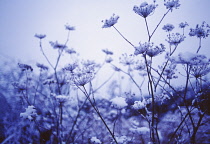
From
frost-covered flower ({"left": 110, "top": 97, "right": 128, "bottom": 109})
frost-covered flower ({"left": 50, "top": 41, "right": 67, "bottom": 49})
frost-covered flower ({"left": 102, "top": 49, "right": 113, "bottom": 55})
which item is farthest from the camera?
Answer: frost-covered flower ({"left": 102, "top": 49, "right": 113, "bottom": 55})

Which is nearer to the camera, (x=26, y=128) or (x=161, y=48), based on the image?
(x=161, y=48)

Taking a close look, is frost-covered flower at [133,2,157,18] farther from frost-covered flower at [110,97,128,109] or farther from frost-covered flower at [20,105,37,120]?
frost-covered flower at [20,105,37,120]

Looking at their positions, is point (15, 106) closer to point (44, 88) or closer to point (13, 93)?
point (13, 93)

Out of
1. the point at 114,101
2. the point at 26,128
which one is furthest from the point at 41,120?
the point at 114,101

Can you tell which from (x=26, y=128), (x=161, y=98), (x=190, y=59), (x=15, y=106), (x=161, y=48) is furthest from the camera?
(x=15, y=106)

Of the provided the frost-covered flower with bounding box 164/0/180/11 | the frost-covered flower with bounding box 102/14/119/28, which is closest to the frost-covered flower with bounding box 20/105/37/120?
the frost-covered flower with bounding box 102/14/119/28

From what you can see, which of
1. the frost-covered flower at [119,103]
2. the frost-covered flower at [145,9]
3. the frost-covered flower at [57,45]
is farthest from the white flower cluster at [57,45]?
the frost-covered flower at [119,103]

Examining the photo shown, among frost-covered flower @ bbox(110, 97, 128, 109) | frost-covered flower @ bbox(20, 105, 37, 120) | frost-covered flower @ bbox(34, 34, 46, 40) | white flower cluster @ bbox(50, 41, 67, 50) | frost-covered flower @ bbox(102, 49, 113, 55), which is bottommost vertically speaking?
frost-covered flower @ bbox(20, 105, 37, 120)

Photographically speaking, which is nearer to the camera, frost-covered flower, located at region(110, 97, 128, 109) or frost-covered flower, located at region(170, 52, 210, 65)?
frost-covered flower, located at region(170, 52, 210, 65)
